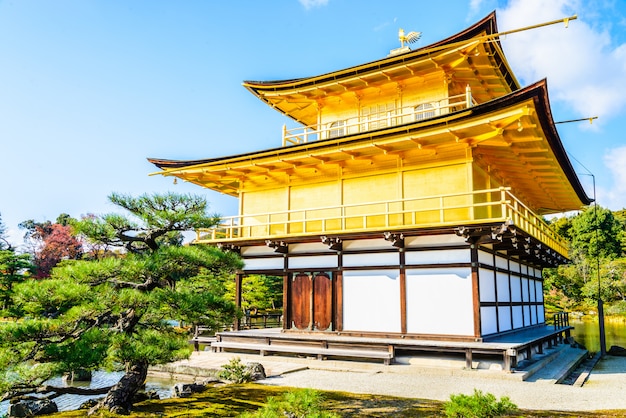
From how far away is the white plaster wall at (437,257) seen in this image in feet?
44.0

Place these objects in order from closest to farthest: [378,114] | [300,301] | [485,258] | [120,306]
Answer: [120,306]
[485,258]
[300,301]
[378,114]

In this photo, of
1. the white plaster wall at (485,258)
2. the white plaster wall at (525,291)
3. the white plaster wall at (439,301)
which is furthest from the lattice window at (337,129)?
the white plaster wall at (525,291)

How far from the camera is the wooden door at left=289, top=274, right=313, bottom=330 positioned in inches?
635

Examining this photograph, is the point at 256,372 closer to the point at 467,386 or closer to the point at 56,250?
the point at 467,386

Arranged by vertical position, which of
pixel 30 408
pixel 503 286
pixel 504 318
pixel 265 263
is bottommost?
pixel 30 408

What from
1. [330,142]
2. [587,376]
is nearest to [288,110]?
[330,142]

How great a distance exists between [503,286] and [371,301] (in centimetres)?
505

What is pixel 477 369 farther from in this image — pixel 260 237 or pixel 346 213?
pixel 260 237

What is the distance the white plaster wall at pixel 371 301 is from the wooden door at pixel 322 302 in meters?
0.68

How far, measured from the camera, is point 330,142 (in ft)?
48.6

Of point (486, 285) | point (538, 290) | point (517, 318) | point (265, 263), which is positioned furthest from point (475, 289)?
point (538, 290)

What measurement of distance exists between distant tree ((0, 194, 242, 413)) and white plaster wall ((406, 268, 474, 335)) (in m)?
6.92

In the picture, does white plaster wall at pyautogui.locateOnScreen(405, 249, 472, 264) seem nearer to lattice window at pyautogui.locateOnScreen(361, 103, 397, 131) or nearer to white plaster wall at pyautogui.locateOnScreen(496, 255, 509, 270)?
white plaster wall at pyautogui.locateOnScreen(496, 255, 509, 270)

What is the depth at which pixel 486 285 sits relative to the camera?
557 inches
